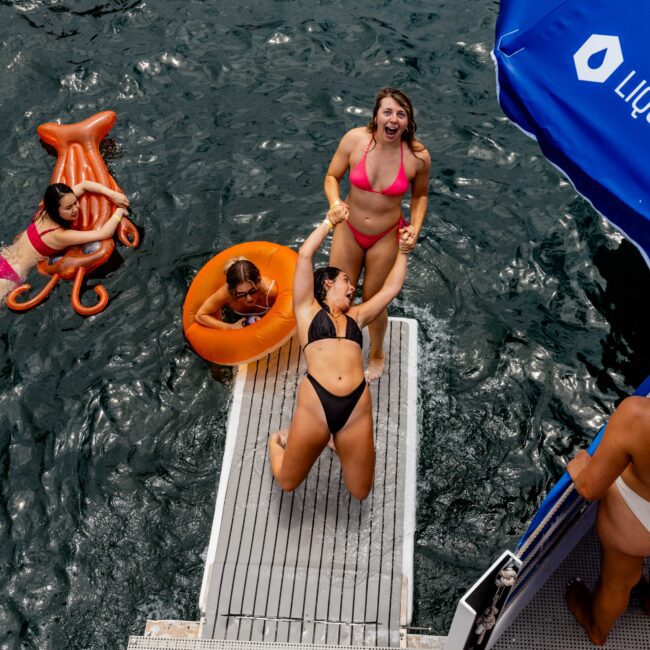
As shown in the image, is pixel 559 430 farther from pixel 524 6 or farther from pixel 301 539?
pixel 524 6

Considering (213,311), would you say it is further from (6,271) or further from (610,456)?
(610,456)

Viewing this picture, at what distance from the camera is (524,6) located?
3801 millimetres

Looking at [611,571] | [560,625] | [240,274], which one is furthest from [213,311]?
[611,571]

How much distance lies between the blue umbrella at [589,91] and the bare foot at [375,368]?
306cm

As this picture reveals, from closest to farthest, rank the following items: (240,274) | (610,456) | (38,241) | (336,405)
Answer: (610,456)
(336,405)
(240,274)
(38,241)

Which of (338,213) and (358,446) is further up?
(338,213)

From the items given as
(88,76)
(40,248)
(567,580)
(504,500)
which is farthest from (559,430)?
(88,76)

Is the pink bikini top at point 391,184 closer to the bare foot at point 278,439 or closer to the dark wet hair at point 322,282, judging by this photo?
the dark wet hair at point 322,282

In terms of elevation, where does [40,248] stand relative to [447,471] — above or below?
below

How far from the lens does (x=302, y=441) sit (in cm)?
542

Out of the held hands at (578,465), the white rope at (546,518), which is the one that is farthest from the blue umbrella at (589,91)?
the white rope at (546,518)

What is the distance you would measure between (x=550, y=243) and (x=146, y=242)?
4.04 meters

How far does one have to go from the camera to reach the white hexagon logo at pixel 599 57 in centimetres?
340

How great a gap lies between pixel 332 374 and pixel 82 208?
3.66 meters
